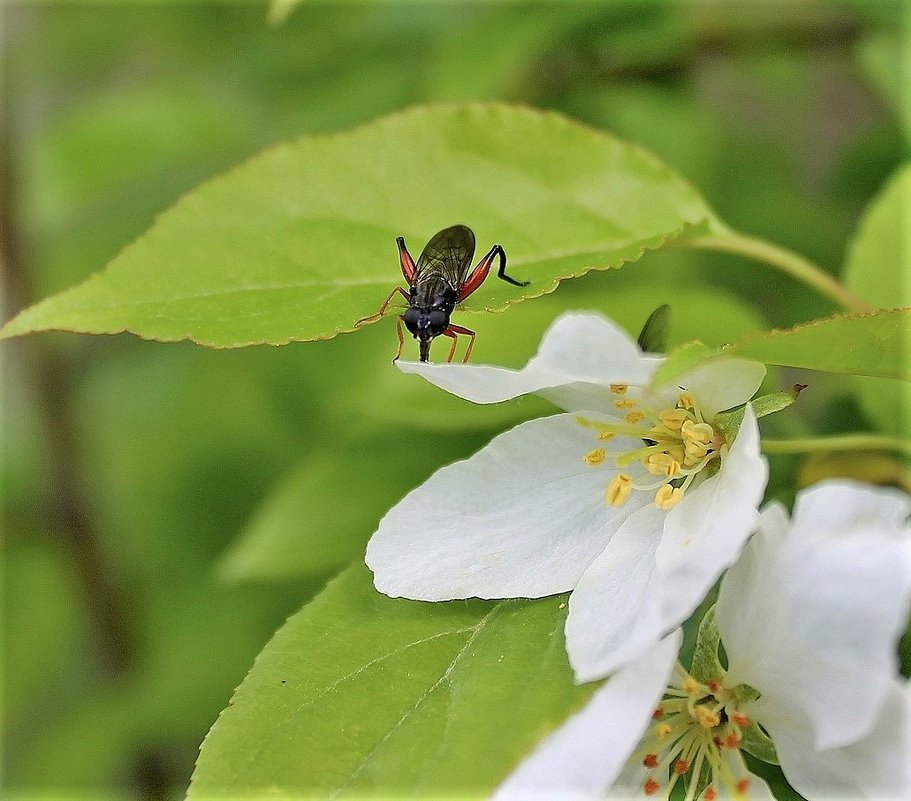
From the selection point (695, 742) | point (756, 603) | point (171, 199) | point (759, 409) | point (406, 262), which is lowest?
point (695, 742)

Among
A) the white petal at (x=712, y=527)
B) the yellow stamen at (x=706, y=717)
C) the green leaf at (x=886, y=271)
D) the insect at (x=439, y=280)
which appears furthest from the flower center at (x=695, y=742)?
the green leaf at (x=886, y=271)

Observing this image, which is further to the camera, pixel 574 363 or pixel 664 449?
pixel 664 449

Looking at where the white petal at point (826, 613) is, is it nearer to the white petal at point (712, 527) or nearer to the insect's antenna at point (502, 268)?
the white petal at point (712, 527)

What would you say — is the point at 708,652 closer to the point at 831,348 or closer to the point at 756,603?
the point at 756,603

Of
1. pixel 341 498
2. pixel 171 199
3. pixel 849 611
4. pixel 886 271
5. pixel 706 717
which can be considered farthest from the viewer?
pixel 171 199

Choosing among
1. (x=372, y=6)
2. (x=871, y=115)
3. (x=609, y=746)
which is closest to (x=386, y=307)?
(x=609, y=746)

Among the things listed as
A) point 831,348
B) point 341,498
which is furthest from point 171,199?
point 831,348

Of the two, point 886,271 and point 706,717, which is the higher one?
point 886,271
